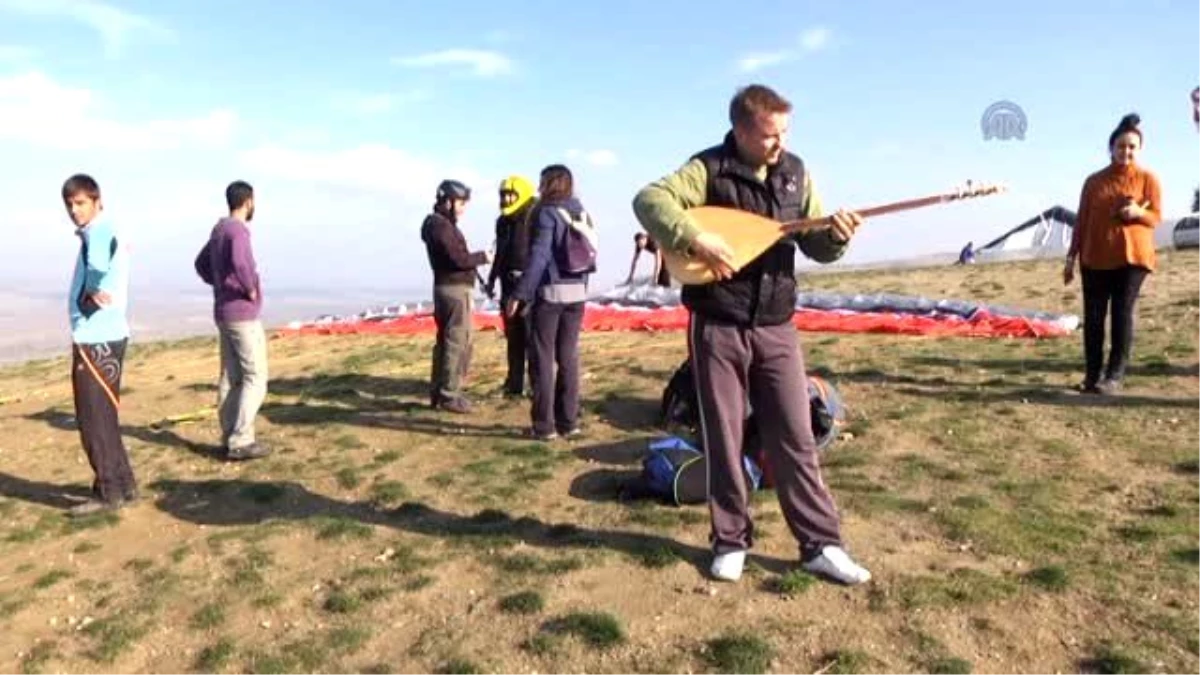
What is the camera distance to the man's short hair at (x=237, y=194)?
28.3ft

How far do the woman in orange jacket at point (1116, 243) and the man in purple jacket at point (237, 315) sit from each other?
7.50 meters

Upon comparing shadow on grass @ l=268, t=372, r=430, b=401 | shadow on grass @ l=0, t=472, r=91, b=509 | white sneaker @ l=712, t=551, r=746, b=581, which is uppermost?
shadow on grass @ l=268, t=372, r=430, b=401

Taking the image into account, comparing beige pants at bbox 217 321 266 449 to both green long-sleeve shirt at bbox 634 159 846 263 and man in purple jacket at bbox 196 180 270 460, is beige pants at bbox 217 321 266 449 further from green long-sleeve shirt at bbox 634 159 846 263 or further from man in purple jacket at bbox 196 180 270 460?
green long-sleeve shirt at bbox 634 159 846 263

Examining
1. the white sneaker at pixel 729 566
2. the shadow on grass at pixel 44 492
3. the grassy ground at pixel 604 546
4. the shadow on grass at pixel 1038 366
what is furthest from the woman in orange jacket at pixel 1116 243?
the shadow on grass at pixel 44 492

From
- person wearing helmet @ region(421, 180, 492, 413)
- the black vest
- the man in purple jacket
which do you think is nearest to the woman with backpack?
person wearing helmet @ region(421, 180, 492, 413)

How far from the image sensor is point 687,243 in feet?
16.0

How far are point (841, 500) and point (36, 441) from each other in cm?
837

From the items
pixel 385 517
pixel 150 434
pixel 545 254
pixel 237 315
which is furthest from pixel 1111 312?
pixel 150 434

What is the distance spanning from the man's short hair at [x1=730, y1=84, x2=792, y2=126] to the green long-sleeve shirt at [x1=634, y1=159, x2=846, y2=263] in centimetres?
36

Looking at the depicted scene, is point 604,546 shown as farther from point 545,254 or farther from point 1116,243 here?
point 1116,243

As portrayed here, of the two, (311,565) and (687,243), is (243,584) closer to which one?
(311,565)

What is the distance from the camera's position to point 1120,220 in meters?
8.76

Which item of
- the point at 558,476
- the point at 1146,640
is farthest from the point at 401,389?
the point at 1146,640

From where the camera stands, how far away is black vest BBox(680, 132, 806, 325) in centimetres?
516
